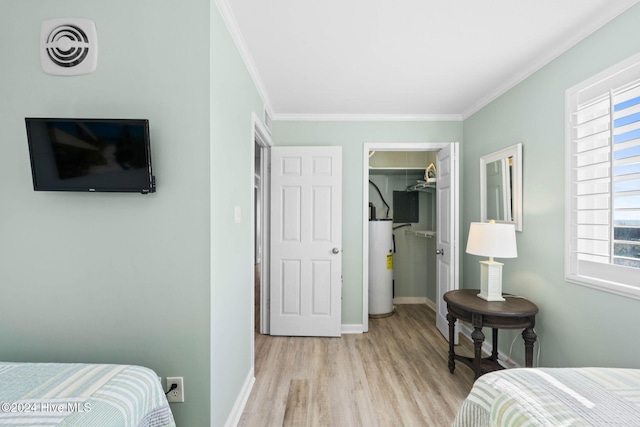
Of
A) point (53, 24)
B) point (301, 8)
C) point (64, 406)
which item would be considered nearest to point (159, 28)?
point (53, 24)

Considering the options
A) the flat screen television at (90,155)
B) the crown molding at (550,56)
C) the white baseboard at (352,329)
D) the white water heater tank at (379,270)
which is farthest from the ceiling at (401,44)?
the white baseboard at (352,329)

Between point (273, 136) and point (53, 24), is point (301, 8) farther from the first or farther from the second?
point (273, 136)

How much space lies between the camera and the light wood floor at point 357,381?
2014 millimetres

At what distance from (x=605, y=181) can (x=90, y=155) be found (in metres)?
2.81

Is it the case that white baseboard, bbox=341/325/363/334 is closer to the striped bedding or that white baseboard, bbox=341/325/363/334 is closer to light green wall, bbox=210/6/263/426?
light green wall, bbox=210/6/263/426

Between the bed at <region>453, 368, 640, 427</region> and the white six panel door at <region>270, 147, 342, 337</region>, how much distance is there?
213cm

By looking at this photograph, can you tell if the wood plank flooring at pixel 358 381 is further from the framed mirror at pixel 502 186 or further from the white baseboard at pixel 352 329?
the framed mirror at pixel 502 186

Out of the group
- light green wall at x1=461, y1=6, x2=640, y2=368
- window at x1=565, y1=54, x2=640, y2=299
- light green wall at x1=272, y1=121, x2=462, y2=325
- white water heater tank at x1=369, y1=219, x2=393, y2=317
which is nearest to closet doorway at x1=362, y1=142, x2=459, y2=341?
white water heater tank at x1=369, y1=219, x2=393, y2=317

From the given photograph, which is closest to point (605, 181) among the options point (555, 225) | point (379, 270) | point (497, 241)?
point (555, 225)

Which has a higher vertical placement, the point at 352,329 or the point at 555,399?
the point at 555,399

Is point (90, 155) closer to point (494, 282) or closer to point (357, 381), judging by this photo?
point (357, 381)

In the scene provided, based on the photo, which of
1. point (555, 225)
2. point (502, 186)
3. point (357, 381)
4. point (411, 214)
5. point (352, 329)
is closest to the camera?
point (555, 225)

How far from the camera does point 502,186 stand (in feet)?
9.02

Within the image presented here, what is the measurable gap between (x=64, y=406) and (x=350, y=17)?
221 centimetres
